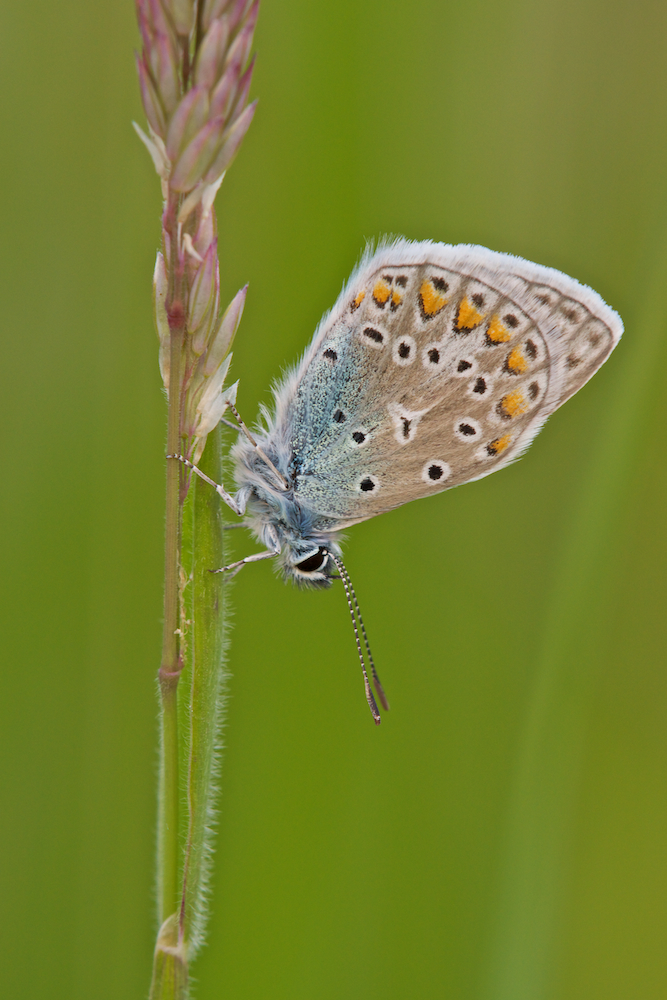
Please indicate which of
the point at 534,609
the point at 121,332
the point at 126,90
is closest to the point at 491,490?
the point at 534,609

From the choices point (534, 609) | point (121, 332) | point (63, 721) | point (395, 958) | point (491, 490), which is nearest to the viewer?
point (395, 958)

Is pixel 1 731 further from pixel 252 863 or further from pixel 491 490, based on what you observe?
pixel 491 490

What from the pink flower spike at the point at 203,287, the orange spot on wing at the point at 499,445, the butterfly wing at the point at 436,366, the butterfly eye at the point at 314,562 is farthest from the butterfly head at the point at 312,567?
the pink flower spike at the point at 203,287

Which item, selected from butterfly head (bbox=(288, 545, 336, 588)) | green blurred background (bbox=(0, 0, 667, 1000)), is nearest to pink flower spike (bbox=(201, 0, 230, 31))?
green blurred background (bbox=(0, 0, 667, 1000))

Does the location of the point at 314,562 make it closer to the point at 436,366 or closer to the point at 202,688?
the point at 436,366

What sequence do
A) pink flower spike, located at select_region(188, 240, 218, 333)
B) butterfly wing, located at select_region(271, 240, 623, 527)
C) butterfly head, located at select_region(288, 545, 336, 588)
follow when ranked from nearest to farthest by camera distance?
pink flower spike, located at select_region(188, 240, 218, 333), butterfly wing, located at select_region(271, 240, 623, 527), butterfly head, located at select_region(288, 545, 336, 588)

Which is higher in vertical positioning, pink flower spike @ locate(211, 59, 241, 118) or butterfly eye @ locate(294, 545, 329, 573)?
pink flower spike @ locate(211, 59, 241, 118)

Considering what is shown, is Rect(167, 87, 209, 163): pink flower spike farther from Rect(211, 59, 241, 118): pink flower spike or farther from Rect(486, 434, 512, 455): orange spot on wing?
Rect(486, 434, 512, 455): orange spot on wing
